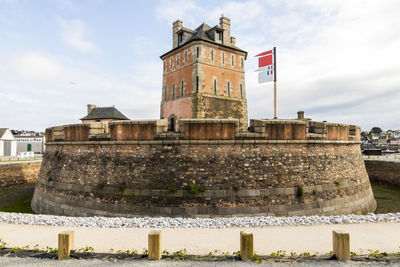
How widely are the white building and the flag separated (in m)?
41.2

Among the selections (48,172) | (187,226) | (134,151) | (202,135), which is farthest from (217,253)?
(48,172)

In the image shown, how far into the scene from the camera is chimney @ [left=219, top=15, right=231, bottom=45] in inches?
715

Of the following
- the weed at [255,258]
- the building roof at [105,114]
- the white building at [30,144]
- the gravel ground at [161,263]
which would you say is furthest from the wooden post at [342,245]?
the white building at [30,144]

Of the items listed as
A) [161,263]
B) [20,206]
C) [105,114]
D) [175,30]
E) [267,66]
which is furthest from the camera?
[105,114]

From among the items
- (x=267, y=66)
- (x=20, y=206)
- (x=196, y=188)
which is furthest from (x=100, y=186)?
(x=267, y=66)

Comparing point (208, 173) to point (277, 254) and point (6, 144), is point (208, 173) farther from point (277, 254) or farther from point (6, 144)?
point (6, 144)

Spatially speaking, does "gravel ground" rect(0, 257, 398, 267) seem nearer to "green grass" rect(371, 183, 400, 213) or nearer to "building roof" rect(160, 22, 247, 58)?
"green grass" rect(371, 183, 400, 213)

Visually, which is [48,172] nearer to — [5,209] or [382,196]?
[5,209]

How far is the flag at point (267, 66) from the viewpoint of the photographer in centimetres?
1491

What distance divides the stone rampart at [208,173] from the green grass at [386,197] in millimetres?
2202

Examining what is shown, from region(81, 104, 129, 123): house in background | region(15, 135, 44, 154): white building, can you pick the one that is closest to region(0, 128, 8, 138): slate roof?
region(15, 135, 44, 154): white building

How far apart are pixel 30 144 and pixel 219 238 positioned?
150 ft

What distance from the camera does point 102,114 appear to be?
38.2 meters

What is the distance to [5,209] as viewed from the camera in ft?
→ 37.5
